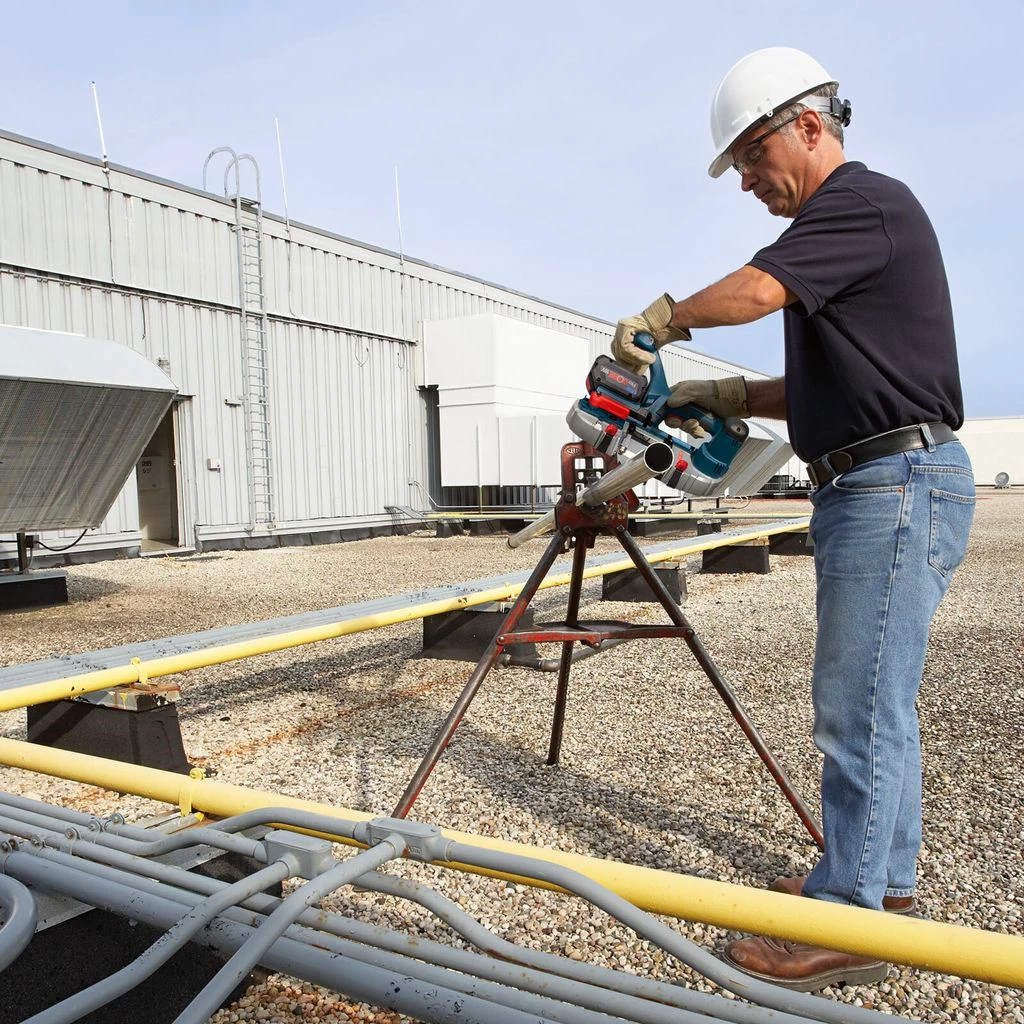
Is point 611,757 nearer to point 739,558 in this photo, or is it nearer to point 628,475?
point 628,475

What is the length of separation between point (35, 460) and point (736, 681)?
5502mm

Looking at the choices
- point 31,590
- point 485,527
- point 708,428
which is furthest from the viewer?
point 485,527

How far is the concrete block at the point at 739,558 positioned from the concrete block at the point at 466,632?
4.43 meters

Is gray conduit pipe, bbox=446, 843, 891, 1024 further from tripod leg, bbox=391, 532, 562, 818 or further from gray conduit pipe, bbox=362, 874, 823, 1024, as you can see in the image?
tripod leg, bbox=391, 532, 562, 818

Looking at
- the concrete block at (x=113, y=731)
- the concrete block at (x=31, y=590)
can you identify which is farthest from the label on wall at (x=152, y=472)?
the concrete block at (x=113, y=731)

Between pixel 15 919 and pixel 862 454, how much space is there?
1.79 metres

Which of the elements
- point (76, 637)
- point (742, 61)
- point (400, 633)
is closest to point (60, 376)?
point (76, 637)

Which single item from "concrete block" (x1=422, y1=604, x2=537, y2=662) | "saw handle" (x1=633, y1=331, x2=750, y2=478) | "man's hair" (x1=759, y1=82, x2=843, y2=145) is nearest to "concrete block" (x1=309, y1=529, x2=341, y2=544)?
"concrete block" (x1=422, y1=604, x2=537, y2=662)

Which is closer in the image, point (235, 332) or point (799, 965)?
point (799, 965)

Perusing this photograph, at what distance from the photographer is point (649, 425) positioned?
96.4 inches

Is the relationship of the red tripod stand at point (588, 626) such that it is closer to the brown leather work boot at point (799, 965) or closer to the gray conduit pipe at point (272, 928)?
the brown leather work boot at point (799, 965)

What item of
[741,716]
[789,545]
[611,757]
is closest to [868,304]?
[741,716]

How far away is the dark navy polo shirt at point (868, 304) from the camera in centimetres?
179

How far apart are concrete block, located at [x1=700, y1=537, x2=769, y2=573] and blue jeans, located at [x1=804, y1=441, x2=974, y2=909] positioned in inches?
282
